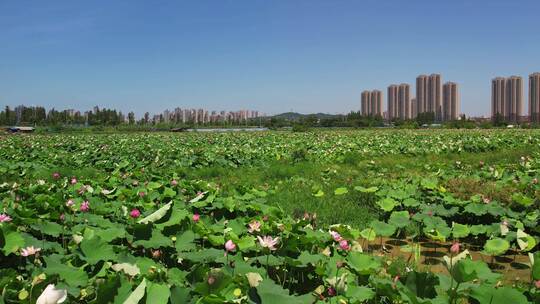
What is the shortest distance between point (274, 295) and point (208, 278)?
0.92 ft

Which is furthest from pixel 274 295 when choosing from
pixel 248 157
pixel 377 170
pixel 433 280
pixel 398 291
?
pixel 248 157

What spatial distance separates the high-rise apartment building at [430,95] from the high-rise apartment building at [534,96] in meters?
23.7

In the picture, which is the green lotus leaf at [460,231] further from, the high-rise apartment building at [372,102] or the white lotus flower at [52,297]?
the high-rise apartment building at [372,102]

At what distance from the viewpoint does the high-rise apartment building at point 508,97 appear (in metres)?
106

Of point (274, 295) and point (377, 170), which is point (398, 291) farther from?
point (377, 170)

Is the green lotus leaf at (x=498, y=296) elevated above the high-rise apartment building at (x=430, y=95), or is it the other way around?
the high-rise apartment building at (x=430, y=95)

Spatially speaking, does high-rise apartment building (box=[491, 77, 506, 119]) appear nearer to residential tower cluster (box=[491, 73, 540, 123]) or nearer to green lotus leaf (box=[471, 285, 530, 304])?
residential tower cluster (box=[491, 73, 540, 123])

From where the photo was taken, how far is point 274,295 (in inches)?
67.7

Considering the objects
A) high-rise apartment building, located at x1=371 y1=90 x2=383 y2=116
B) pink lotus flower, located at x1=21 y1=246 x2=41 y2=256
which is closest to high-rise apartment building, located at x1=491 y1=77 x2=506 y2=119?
high-rise apartment building, located at x1=371 y1=90 x2=383 y2=116

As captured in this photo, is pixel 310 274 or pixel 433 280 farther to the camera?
pixel 310 274

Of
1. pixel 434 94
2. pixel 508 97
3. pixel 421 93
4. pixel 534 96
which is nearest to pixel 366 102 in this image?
pixel 421 93

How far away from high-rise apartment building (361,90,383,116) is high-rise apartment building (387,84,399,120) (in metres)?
3.92

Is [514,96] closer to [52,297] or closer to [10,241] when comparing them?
[10,241]

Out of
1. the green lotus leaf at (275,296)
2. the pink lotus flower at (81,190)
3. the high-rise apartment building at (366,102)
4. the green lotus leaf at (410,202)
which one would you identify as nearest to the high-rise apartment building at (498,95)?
the high-rise apartment building at (366,102)
